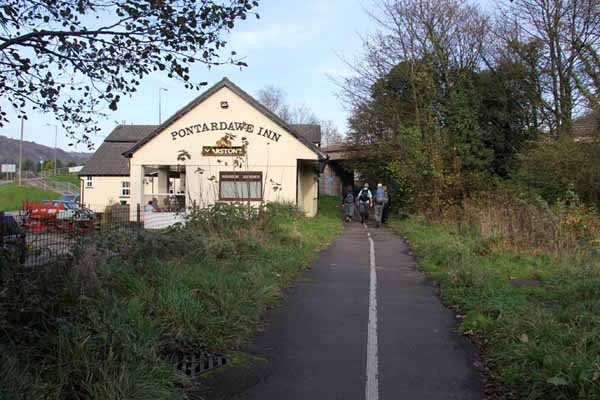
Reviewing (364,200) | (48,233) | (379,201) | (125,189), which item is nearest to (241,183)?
(364,200)

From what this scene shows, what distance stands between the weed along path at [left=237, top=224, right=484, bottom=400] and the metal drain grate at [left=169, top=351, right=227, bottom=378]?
532 mm

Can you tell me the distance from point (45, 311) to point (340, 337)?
3187 millimetres

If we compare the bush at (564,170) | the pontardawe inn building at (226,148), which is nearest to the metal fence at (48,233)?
the bush at (564,170)

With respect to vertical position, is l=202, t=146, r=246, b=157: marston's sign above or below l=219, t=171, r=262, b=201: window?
above

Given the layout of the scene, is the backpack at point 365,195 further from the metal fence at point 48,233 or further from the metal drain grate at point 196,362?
the metal drain grate at point 196,362

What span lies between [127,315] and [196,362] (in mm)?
819

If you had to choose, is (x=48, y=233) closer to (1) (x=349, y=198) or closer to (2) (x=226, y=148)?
(2) (x=226, y=148)

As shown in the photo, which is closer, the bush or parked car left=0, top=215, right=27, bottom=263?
parked car left=0, top=215, right=27, bottom=263

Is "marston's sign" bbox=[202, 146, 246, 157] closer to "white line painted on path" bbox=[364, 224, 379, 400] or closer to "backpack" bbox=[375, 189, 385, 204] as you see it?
"backpack" bbox=[375, 189, 385, 204]

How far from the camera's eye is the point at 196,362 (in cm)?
575

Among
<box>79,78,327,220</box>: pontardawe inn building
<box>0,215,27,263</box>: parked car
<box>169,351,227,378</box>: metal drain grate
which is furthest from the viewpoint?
<box>79,78,327,220</box>: pontardawe inn building

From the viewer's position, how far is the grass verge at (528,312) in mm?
4797

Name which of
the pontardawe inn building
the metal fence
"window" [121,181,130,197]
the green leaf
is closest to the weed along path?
the green leaf

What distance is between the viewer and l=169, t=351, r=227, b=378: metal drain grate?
5520mm
